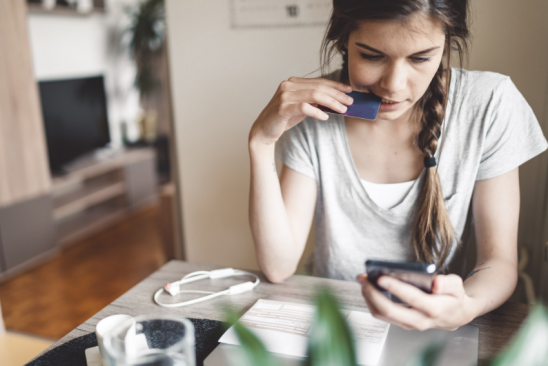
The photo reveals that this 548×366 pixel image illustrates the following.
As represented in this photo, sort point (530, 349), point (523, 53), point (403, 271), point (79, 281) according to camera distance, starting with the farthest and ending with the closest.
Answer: point (79, 281), point (523, 53), point (403, 271), point (530, 349)

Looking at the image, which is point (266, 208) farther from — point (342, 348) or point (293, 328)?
point (342, 348)

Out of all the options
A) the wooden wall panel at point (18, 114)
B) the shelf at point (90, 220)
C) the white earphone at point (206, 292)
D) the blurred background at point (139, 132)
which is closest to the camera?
the white earphone at point (206, 292)

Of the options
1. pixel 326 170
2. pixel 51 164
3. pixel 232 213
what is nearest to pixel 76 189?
pixel 51 164

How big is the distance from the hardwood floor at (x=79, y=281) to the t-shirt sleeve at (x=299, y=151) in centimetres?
155

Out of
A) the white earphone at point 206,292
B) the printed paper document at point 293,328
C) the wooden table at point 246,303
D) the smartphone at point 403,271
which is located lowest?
the wooden table at point 246,303

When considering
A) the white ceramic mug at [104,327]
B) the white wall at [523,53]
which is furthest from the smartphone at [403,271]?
the white wall at [523,53]

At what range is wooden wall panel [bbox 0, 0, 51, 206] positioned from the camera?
246 centimetres

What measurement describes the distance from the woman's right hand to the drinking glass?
0.48 m

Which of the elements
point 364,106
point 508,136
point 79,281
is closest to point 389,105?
point 364,106

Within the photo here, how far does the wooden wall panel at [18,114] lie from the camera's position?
246 cm

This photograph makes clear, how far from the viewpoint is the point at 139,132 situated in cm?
403

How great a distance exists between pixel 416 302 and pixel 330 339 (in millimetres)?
272

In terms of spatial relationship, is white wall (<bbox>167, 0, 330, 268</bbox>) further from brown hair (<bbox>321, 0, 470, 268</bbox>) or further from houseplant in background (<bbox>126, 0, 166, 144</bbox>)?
houseplant in background (<bbox>126, 0, 166, 144</bbox>)

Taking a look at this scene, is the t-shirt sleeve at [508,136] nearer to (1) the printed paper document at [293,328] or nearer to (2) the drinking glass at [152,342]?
(1) the printed paper document at [293,328]
